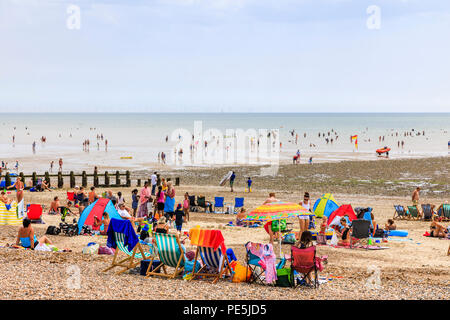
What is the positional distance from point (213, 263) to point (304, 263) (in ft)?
5.35

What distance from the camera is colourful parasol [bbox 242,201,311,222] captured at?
12.0 meters

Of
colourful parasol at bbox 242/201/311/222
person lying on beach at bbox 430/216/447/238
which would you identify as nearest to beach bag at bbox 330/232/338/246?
colourful parasol at bbox 242/201/311/222

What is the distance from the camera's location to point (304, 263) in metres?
9.28

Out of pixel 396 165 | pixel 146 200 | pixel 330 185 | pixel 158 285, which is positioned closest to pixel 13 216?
pixel 146 200

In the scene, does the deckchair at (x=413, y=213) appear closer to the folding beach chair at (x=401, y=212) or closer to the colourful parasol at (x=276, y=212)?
the folding beach chair at (x=401, y=212)

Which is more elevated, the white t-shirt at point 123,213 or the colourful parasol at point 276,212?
the colourful parasol at point 276,212

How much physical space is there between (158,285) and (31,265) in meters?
2.70

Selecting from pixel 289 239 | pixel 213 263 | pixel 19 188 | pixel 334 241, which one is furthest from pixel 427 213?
pixel 19 188

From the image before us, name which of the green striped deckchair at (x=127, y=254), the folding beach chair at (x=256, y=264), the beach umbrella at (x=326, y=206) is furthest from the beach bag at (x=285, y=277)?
the beach umbrella at (x=326, y=206)

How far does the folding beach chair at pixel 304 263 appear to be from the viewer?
9219mm

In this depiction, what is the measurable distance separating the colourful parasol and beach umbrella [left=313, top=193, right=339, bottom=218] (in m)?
6.58

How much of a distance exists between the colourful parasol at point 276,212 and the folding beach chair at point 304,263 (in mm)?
2647

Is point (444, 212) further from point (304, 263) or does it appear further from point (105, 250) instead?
point (105, 250)
